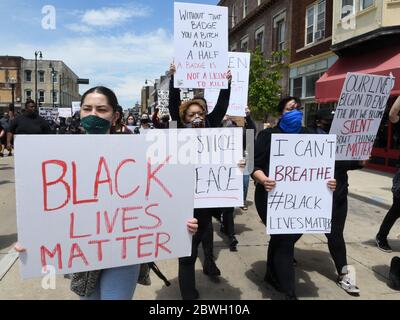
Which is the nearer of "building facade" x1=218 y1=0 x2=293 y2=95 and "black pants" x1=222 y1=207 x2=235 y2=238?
"black pants" x1=222 y1=207 x2=235 y2=238

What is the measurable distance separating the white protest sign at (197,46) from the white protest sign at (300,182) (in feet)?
6.58

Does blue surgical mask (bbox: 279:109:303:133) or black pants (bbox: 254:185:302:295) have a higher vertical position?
blue surgical mask (bbox: 279:109:303:133)

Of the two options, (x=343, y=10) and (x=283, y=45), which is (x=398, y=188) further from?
(x=283, y=45)

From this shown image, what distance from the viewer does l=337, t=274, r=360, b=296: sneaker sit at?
3.87 meters

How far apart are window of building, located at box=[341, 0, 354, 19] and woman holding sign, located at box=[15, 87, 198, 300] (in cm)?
1455

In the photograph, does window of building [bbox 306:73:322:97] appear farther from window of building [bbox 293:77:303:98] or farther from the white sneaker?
the white sneaker

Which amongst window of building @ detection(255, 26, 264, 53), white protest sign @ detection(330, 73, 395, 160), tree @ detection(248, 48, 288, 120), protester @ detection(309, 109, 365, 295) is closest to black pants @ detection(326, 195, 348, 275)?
protester @ detection(309, 109, 365, 295)

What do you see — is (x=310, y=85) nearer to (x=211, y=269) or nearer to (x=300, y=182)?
(x=211, y=269)

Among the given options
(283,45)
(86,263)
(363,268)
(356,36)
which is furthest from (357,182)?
(283,45)

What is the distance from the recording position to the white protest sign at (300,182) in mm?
3492

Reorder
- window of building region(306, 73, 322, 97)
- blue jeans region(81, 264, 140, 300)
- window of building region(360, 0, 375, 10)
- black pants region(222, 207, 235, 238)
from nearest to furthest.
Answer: blue jeans region(81, 264, 140, 300) → black pants region(222, 207, 235, 238) → window of building region(360, 0, 375, 10) → window of building region(306, 73, 322, 97)

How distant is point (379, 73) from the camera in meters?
12.0

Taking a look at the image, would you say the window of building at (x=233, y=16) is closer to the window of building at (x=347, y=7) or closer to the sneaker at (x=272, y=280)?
the window of building at (x=347, y=7)

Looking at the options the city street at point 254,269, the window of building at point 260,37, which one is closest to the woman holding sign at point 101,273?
the city street at point 254,269
